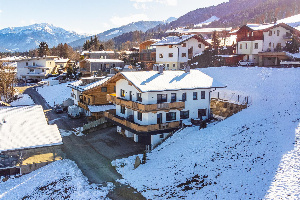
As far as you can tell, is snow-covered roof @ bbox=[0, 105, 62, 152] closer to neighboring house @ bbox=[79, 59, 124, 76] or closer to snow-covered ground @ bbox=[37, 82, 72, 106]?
snow-covered ground @ bbox=[37, 82, 72, 106]

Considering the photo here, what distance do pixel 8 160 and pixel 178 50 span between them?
142 feet

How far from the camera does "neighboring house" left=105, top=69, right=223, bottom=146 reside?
34.0 metres

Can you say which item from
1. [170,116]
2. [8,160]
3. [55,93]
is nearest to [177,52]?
[170,116]

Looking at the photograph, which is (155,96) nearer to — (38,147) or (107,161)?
(107,161)

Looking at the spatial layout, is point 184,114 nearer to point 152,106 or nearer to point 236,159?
point 152,106

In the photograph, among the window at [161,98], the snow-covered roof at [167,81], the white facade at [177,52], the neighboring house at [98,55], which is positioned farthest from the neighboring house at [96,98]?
the neighboring house at [98,55]

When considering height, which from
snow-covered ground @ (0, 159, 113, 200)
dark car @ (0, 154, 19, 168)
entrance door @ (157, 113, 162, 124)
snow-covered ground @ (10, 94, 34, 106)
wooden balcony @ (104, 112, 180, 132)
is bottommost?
snow-covered ground @ (0, 159, 113, 200)

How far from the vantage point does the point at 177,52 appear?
64562 millimetres

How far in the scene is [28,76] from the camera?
97625 millimetres

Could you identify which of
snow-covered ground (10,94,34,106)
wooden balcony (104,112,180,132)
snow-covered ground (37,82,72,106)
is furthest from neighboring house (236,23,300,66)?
snow-covered ground (10,94,34,106)

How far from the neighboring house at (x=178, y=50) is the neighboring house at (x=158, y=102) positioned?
2523cm

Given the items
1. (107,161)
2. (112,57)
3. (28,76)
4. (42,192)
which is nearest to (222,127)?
(107,161)

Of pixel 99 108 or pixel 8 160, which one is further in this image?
pixel 99 108

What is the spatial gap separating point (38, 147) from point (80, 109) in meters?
22.6
